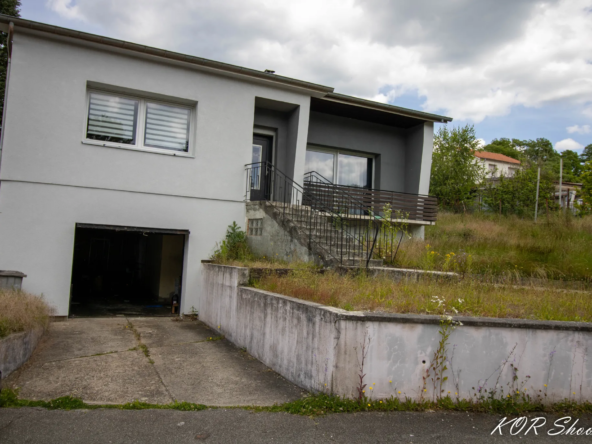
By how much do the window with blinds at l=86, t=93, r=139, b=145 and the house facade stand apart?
2 centimetres

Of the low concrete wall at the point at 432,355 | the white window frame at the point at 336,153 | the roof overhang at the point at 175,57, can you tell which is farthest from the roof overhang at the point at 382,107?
the low concrete wall at the point at 432,355

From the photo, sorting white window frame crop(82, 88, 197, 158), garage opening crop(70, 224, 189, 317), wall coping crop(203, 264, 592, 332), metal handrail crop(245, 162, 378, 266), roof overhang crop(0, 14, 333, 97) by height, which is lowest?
garage opening crop(70, 224, 189, 317)

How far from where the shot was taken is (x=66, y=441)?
3637 millimetres

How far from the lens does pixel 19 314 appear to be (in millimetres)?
5645

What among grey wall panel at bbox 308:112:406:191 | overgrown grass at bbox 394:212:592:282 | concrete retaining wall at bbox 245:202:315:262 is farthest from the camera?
grey wall panel at bbox 308:112:406:191

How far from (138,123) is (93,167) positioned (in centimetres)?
149

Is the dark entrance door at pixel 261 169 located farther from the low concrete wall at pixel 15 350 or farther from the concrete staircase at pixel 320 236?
the low concrete wall at pixel 15 350

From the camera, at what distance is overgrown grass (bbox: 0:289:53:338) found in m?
5.31

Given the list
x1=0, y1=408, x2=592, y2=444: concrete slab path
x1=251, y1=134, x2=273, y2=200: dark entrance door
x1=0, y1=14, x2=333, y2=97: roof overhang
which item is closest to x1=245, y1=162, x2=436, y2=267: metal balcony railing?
x1=251, y1=134, x2=273, y2=200: dark entrance door

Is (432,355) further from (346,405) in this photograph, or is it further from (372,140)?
(372,140)

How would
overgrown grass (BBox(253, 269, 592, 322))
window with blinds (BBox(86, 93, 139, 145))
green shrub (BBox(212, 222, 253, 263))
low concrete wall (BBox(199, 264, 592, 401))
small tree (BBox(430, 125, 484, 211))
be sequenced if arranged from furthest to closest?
small tree (BBox(430, 125, 484, 211)), green shrub (BBox(212, 222, 253, 263)), window with blinds (BBox(86, 93, 139, 145)), overgrown grass (BBox(253, 269, 592, 322)), low concrete wall (BBox(199, 264, 592, 401))

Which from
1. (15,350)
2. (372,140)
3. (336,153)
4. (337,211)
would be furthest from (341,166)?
(15,350)

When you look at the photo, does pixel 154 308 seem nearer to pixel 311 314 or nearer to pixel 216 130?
pixel 216 130

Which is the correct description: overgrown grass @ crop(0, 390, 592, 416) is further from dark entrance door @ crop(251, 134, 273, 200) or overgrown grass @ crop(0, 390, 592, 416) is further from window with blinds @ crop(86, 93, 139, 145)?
dark entrance door @ crop(251, 134, 273, 200)
